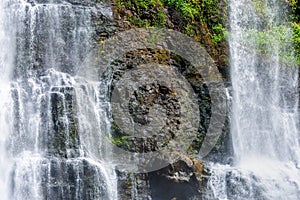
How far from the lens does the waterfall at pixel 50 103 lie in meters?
11.8

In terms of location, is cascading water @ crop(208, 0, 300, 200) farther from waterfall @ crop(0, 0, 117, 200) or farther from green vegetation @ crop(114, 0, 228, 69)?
waterfall @ crop(0, 0, 117, 200)

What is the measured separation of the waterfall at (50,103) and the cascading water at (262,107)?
11.2 feet

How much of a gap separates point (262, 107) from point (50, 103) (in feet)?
22.0

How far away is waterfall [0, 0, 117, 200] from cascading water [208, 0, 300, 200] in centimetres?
341

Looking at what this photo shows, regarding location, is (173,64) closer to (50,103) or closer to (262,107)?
(262,107)

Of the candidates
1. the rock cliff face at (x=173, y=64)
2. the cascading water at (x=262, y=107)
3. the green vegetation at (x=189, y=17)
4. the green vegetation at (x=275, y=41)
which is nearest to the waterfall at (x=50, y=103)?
the rock cliff face at (x=173, y=64)

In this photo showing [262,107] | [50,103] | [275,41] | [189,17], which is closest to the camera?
[50,103]

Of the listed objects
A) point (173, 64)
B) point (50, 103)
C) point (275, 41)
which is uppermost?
point (275, 41)

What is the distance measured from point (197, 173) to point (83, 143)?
285cm

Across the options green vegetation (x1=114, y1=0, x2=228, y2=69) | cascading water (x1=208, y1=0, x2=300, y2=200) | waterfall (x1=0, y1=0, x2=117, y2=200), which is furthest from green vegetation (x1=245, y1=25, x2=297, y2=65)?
waterfall (x1=0, y1=0, x2=117, y2=200)

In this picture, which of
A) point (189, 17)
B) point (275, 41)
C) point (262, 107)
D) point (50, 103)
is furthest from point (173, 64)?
point (275, 41)

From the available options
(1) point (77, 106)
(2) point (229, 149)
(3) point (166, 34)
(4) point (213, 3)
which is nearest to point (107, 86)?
(1) point (77, 106)

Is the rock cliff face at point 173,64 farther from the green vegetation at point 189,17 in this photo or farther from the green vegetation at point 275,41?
the green vegetation at point 275,41

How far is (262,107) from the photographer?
16266mm
